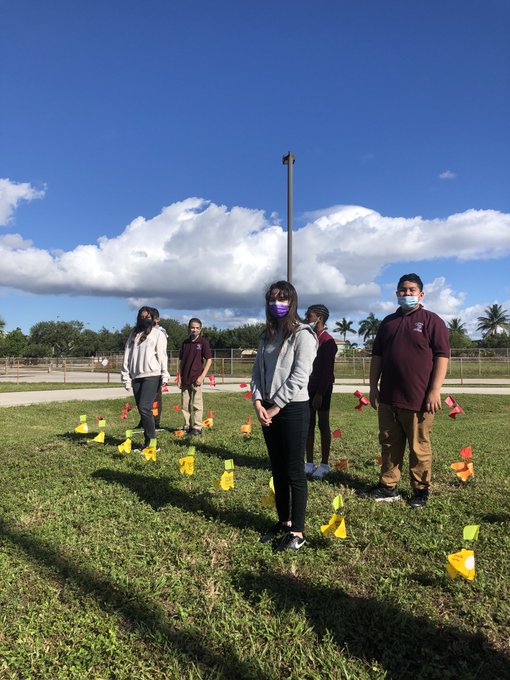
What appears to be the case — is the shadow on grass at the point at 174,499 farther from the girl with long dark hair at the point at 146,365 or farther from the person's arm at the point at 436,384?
the person's arm at the point at 436,384

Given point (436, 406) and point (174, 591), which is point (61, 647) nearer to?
point (174, 591)

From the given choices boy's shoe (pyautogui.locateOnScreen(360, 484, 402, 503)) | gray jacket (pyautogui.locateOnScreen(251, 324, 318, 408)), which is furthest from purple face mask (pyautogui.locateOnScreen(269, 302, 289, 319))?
boy's shoe (pyautogui.locateOnScreen(360, 484, 402, 503))

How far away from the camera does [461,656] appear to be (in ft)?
6.81

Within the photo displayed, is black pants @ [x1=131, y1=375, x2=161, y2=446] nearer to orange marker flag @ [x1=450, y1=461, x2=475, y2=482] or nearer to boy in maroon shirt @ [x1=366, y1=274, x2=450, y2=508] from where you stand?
boy in maroon shirt @ [x1=366, y1=274, x2=450, y2=508]

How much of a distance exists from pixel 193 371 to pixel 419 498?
3.83m

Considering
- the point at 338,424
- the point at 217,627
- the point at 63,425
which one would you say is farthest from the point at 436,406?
the point at 63,425

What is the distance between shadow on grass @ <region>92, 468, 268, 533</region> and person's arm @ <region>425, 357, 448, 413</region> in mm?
1590

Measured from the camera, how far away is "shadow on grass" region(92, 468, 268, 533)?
355 centimetres

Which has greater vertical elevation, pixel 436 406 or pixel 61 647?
pixel 436 406

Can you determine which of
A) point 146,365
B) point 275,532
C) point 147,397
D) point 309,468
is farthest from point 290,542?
point 146,365

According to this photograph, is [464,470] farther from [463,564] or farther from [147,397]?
[147,397]

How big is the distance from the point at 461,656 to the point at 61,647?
5.89 feet

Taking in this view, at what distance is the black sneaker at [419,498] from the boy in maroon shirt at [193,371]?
142 inches

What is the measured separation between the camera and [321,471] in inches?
189
